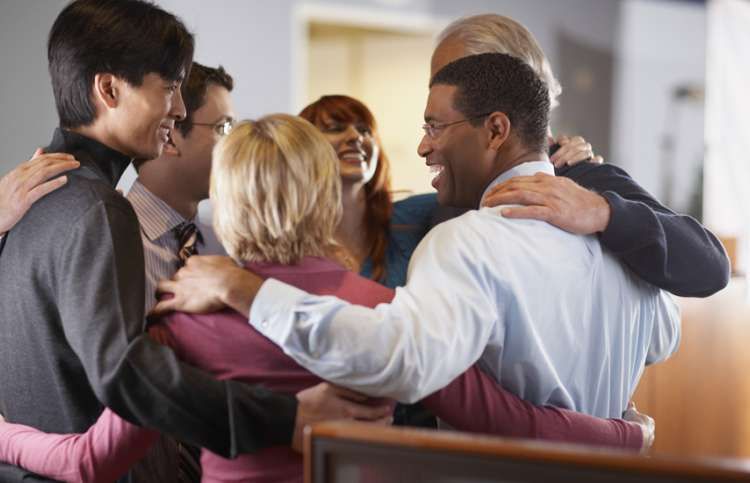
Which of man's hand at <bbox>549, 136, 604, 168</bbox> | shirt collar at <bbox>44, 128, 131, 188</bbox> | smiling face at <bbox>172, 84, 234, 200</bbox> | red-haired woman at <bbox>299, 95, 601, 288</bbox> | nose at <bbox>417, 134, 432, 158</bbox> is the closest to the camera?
shirt collar at <bbox>44, 128, 131, 188</bbox>

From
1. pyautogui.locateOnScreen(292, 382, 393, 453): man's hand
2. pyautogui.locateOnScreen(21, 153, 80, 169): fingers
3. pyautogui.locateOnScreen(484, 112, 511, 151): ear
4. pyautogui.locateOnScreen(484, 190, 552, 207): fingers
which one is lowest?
pyautogui.locateOnScreen(292, 382, 393, 453): man's hand

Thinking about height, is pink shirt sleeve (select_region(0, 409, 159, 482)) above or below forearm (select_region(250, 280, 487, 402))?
below

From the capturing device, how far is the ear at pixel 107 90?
1.65 metres

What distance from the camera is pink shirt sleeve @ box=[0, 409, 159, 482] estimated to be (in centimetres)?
144

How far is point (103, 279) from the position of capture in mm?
1398

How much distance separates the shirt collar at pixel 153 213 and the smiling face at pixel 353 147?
514 millimetres

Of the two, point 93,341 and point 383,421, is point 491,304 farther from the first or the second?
point 93,341

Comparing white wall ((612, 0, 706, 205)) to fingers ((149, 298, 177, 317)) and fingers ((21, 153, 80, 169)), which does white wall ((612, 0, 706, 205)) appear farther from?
fingers ((149, 298, 177, 317))

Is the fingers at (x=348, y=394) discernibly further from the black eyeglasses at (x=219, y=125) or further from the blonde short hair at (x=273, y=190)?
the black eyeglasses at (x=219, y=125)

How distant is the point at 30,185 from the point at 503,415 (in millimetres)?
835

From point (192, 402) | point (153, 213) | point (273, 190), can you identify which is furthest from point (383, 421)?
point (153, 213)

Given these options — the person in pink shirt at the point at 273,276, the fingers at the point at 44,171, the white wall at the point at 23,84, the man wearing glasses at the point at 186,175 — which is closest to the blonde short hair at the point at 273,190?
the person in pink shirt at the point at 273,276

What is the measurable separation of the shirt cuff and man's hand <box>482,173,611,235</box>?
38 centimetres

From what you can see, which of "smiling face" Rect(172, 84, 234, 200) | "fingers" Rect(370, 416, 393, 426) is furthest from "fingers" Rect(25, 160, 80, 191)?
"smiling face" Rect(172, 84, 234, 200)
